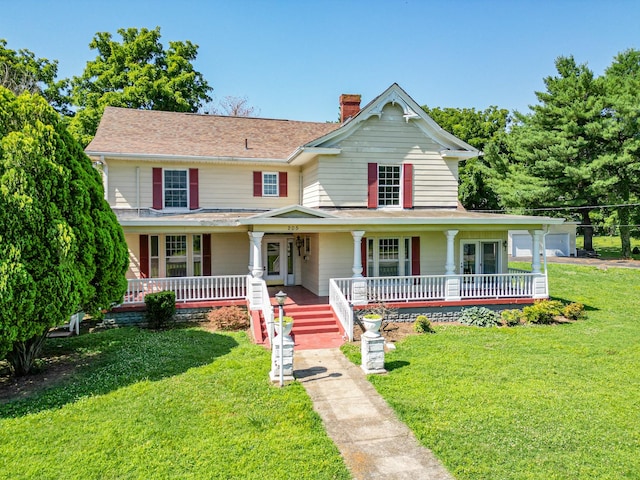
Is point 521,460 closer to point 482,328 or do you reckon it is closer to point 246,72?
point 482,328

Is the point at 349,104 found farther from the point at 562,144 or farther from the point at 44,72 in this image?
the point at 44,72

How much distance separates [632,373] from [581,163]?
2762 centimetres

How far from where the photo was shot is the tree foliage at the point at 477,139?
1581 inches

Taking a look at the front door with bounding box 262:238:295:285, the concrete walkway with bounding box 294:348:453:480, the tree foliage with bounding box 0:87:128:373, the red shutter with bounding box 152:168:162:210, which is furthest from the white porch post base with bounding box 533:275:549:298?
the red shutter with bounding box 152:168:162:210

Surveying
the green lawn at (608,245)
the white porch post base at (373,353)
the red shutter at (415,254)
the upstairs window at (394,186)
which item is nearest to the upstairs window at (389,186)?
the upstairs window at (394,186)

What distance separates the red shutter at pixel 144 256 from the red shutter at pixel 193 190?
82.8 inches

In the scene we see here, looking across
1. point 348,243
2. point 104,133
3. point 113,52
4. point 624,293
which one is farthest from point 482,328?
point 113,52

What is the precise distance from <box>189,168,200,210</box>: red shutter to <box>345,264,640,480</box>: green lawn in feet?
28.8

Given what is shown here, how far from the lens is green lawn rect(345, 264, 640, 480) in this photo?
215 inches

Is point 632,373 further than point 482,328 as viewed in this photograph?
No

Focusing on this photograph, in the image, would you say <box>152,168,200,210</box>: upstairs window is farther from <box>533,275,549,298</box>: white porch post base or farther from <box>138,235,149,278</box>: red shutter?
<box>533,275,549,298</box>: white porch post base

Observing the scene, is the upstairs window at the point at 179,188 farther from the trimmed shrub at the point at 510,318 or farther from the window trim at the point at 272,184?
the trimmed shrub at the point at 510,318

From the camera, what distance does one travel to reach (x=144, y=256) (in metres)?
14.7

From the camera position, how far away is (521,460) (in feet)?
17.8
